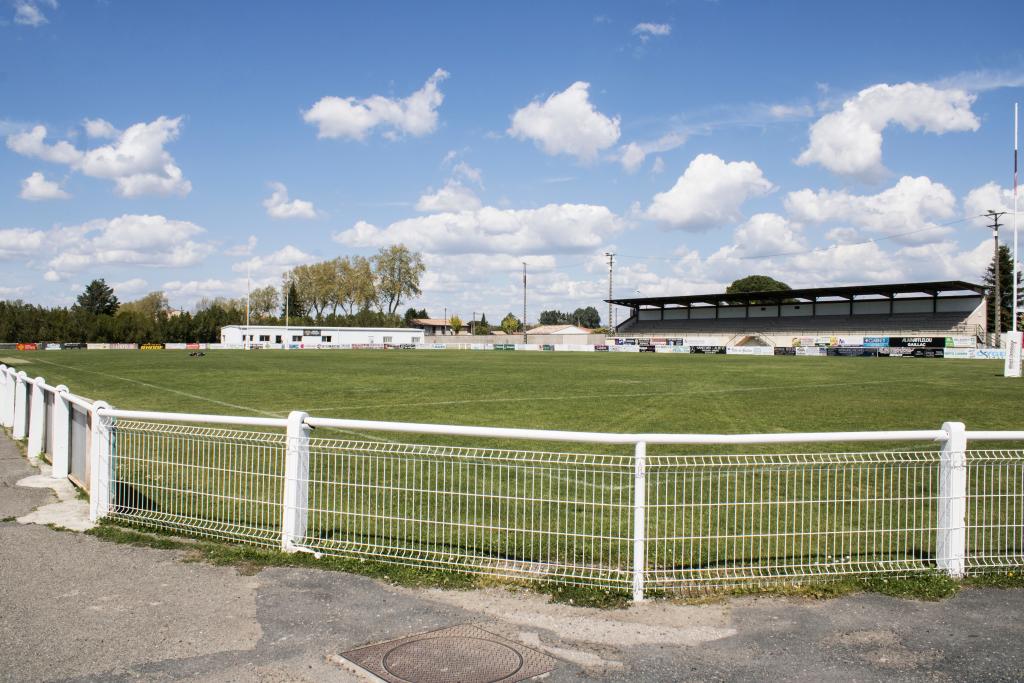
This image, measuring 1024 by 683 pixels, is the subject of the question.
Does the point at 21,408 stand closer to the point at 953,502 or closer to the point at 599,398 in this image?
the point at 599,398

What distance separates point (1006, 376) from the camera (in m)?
30.4

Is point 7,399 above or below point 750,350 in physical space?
below

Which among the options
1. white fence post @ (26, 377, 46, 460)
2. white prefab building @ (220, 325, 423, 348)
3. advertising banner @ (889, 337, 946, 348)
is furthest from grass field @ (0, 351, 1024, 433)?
white prefab building @ (220, 325, 423, 348)

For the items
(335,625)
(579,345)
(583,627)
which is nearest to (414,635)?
(335,625)

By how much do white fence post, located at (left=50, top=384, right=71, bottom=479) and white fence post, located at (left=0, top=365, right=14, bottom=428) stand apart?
6592 millimetres

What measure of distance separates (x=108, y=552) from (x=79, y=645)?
187cm

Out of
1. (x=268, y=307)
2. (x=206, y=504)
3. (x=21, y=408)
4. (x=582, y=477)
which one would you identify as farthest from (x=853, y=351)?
(x=268, y=307)

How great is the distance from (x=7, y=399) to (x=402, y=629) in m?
13.4

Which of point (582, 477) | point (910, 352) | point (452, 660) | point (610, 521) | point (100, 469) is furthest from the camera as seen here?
point (910, 352)

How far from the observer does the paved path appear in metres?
3.82

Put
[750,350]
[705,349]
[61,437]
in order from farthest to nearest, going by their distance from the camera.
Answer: [705,349]
[750,350]
[61,437]

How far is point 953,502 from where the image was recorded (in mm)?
5348

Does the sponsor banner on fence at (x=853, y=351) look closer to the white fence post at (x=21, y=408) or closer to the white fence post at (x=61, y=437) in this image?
the white fence post at (x=21, y=408)

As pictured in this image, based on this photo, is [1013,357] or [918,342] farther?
[918,342]
